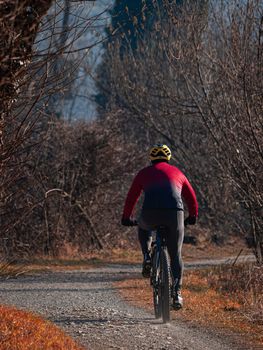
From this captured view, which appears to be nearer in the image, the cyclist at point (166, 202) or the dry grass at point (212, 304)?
the cyclist at point (166, 202)

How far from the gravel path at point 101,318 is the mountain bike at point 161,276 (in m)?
0.18

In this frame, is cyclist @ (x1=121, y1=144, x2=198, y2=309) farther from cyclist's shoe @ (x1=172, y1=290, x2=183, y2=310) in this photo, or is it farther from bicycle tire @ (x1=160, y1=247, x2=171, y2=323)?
bicycle tire @ (x1=160, y1=247, x2=171, y2=323)

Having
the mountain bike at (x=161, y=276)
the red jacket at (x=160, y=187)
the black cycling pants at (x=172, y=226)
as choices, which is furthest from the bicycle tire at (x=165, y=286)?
the red jacket at (x=160, y=187)

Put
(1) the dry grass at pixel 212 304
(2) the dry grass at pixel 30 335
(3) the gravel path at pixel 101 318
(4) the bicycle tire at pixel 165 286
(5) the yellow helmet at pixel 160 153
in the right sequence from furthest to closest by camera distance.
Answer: (1) the dry grass at pixel 212 304 → (5) the yellow helmet at pixel 160 153 → (4) the bicycle tire at pixel 165 286 → (3) the gravel path at pixel 101 318 → (2) the dry grass at pixel 30 335

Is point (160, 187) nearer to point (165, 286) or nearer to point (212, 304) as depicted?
point (165, 286)

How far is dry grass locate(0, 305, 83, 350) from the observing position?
8.20m

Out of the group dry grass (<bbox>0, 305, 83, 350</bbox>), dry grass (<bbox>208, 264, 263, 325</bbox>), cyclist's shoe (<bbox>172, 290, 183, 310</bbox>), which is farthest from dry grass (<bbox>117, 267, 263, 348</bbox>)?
dry grass (<bbox>0, 305, 83, 350</bbox>)

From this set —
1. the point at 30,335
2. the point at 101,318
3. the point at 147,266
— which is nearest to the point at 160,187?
the point at 147,266

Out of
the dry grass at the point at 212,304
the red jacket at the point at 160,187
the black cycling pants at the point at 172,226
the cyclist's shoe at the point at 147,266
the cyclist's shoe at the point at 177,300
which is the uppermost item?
the red jacket at the point at 160,187

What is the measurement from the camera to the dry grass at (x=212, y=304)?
10914mm

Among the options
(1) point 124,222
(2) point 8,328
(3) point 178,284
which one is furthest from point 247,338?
(2) point 8,328

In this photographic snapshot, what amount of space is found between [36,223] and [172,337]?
48.1ft

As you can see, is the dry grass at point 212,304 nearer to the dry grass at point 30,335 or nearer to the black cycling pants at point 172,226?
the black cycling pants at point 172,226

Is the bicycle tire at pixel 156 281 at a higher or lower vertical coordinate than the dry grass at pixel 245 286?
higher
